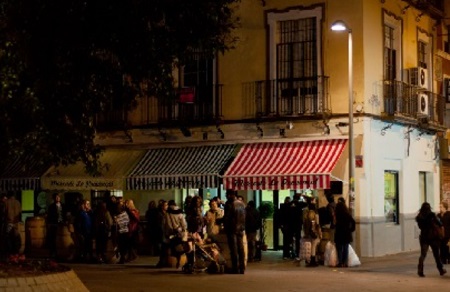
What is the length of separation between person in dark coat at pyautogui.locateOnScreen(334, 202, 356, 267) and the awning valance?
7.95 meters

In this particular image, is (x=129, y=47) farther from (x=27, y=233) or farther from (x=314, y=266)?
(x=27, y=233)

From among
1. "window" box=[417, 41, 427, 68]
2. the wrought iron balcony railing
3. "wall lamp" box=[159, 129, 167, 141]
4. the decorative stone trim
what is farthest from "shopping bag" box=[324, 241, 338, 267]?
"window" box=[417, 41, 427, 68]

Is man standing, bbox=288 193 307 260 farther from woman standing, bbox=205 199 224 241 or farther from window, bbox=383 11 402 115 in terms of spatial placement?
window, bbox=383 11 402 115

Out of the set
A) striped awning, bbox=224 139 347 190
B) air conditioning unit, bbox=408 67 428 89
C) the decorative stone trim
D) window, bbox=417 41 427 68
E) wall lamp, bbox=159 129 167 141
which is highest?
window, bbox=417 41 427 68

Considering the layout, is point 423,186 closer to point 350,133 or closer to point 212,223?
point 350,133

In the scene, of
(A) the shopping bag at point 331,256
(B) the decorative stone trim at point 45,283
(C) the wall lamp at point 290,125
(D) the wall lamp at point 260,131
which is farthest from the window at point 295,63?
(B) the decorative stone trim at point 45,283

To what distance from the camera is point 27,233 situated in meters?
24.5

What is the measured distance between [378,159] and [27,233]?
10.6 meters

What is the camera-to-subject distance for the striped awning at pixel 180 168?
24.0m

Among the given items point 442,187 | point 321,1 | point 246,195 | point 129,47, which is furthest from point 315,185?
point 129,47

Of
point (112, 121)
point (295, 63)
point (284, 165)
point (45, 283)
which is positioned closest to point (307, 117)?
point (284, 165)

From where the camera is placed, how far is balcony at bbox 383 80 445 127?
23.6 metres

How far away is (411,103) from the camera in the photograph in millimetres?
24906

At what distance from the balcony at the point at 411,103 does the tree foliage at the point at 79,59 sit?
10.8 m
